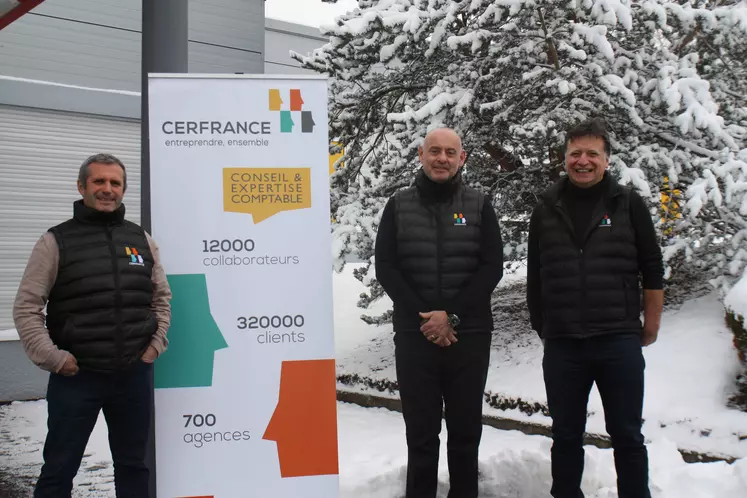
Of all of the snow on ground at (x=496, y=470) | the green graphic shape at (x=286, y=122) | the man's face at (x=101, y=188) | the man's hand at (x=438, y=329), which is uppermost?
the green graphic shape at (x=286, y=122)

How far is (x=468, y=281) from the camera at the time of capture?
11.7 ft

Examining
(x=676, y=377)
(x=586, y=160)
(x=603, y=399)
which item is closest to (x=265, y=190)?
(x=586, y=160)

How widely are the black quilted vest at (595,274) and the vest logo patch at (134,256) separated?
191 centimetres

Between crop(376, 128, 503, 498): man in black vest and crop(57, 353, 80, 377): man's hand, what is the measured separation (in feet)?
4.88

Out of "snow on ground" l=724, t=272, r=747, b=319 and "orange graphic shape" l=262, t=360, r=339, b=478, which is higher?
"snow on ground" l=724, t=272, r=747, b=319

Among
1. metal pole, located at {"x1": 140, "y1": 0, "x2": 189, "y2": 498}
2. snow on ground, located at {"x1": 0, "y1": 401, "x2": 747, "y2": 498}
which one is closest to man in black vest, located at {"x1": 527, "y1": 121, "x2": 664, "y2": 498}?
snow on ground, located at {"x1": 0, "y1": 401, "x2": 747, "y2": 498}

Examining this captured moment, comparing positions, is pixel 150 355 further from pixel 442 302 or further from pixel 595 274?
pixel 595 274

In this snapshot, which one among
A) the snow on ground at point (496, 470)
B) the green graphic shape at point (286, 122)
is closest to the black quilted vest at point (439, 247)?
the green graphic shape at point (286, 122)

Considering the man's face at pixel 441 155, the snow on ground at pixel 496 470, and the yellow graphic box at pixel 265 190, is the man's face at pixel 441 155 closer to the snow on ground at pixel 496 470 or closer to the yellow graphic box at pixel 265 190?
the yellow graphic box at pixel 265 190

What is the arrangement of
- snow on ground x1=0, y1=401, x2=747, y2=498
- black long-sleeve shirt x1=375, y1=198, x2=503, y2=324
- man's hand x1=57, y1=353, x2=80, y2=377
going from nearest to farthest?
1. man's hand x1=57, y1=353, x2=80, y2=377
2. black long-sleeve shirt x1=375, y1=198, x2=503, y2=324
3. snow on ground x1=0, y1=401, x2=747, y2=498

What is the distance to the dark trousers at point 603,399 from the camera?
10.9ft

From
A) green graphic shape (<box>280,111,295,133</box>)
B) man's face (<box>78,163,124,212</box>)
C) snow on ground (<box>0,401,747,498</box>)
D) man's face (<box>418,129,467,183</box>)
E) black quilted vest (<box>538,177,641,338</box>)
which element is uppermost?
green graphic shape (<box>280,111,295,133</box>)

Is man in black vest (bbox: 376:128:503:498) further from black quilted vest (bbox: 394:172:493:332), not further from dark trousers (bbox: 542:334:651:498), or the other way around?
dark trousers (bbox: 542:334:651:498)

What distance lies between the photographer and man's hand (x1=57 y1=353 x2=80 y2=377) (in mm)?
3046
